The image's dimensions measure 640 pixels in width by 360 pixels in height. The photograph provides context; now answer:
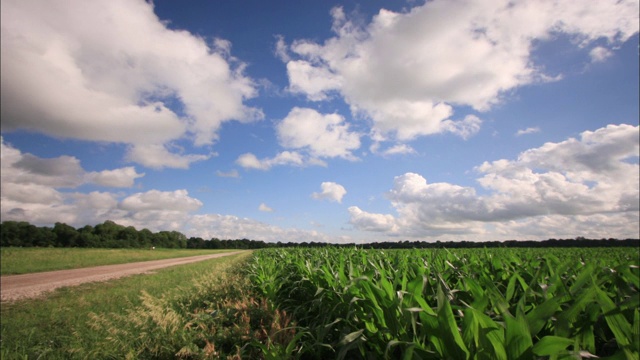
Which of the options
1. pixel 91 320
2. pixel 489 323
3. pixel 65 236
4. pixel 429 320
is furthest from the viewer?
pixel 65 236

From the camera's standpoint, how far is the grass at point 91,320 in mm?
4453

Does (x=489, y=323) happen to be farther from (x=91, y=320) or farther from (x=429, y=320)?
(x=91, y=320)

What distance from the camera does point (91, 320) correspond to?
26.3ft

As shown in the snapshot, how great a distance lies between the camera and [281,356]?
2238mm

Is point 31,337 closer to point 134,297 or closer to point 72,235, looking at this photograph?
point 134,297

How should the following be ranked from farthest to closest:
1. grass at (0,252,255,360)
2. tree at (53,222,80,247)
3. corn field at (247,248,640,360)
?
tree at (53,222,80,247) → grass at (0,252,255,360) → corn field at (247,248,640,360)

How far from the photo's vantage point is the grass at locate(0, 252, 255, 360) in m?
4.45

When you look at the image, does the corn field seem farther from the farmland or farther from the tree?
the tree

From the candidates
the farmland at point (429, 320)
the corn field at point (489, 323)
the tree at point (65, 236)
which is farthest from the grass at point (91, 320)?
the tree at point (65, 236)

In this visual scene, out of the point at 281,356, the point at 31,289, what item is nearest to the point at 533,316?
the point at 281,356

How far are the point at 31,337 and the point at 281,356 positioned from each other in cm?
787

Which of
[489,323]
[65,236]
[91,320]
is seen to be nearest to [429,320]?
[489,323]

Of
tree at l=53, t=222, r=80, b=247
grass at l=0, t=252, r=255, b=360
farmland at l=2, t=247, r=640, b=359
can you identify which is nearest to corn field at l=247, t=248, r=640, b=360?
farmland at l=2, t=247, r=640, b=359

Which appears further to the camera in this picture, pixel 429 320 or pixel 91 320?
pixel 91 320
